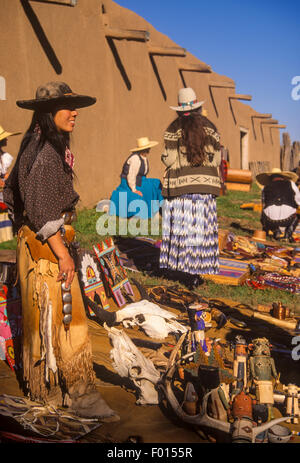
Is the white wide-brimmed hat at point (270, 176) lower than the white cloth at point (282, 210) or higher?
higher

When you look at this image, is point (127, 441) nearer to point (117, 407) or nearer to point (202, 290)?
point (117, 407)

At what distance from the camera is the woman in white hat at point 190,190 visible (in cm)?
529

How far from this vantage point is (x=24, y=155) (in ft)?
9.26

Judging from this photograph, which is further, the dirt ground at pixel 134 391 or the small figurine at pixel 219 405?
the small figurine at pixel 219 405

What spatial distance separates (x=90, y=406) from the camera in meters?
2.87

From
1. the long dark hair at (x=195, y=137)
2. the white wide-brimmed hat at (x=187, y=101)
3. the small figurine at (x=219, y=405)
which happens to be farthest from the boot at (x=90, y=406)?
the white wide-brimmed hat at (x=187, y=101)

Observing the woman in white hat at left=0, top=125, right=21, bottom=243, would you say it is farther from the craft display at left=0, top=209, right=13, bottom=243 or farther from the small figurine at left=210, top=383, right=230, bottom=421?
the small figurine at left=210, top=383, right=230, bottom=421

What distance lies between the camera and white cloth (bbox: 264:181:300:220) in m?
8.95

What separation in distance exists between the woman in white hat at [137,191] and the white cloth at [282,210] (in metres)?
2.23

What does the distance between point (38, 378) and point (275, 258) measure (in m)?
5.45

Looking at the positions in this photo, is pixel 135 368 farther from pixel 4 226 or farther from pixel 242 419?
pixel 4 226

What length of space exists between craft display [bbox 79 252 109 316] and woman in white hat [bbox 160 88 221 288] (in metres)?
1.09

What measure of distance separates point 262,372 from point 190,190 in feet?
8.68

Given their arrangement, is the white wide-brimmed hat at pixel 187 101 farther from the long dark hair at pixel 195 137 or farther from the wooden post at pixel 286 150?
the wooden post at pixel 286 150
